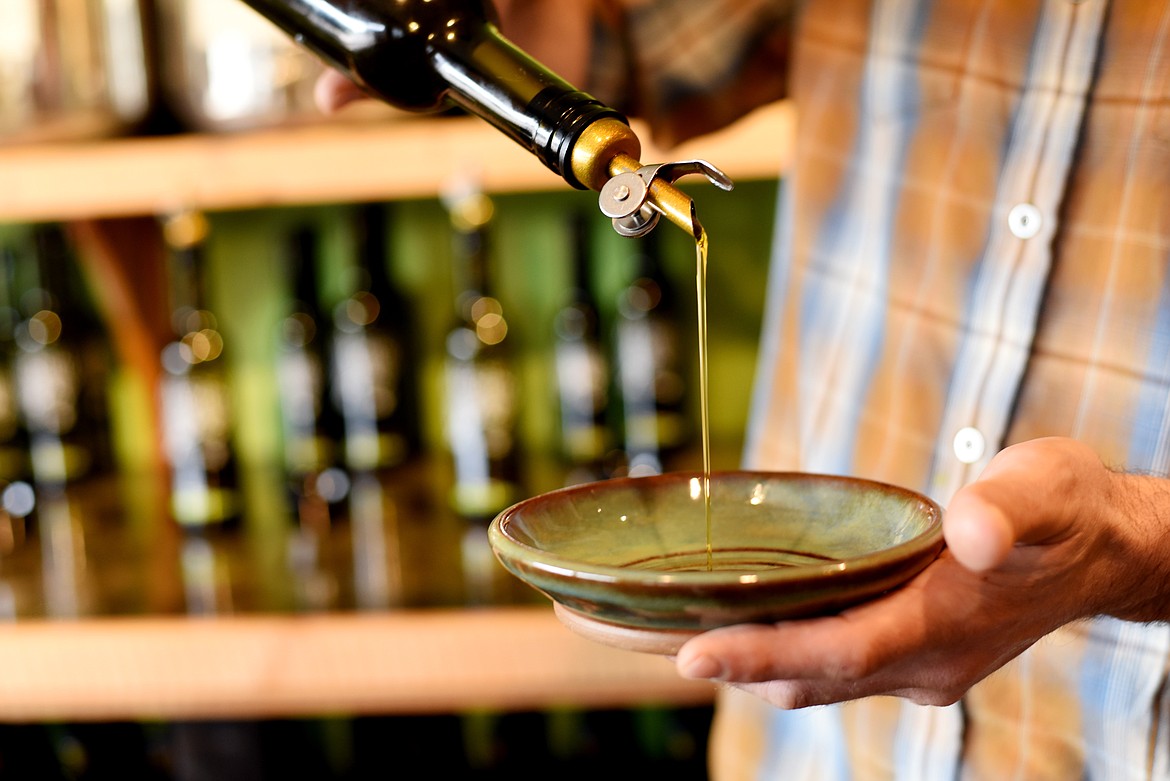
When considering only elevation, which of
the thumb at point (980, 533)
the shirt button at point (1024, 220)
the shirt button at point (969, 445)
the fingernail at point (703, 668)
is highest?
the shirt button at point (1024, 220)

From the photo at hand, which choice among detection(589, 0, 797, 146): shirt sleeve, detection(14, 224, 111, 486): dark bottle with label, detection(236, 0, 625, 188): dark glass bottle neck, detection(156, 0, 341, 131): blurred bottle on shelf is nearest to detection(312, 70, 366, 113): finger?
detection(236, 0, 625, 188): dark glass bottle neck

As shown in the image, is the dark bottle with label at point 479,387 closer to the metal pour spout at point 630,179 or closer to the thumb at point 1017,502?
the metal pour spout at point 630,179

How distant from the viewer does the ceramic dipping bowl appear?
1.46 feet

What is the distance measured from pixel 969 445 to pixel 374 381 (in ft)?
2.65

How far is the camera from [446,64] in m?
0.63

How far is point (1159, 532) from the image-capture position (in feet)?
1.79

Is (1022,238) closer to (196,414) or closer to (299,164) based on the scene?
(299,164)

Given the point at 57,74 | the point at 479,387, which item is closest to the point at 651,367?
the point at 479,387

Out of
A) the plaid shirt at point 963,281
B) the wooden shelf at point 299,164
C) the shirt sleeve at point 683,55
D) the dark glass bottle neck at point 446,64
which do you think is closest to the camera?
the dark glass bottle neck at point 446,64

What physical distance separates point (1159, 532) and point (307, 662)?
786 millimetres

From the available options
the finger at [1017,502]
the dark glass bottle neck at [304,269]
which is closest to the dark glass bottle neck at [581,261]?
the dark glass bottle neck at [304,269]

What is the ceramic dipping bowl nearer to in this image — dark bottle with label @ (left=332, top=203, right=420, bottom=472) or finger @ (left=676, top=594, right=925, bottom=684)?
finger @ (left=676, top=594, right=925, bottom=684)

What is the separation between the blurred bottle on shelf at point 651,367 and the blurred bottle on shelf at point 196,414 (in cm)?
47

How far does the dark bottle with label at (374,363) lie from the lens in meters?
1.42
